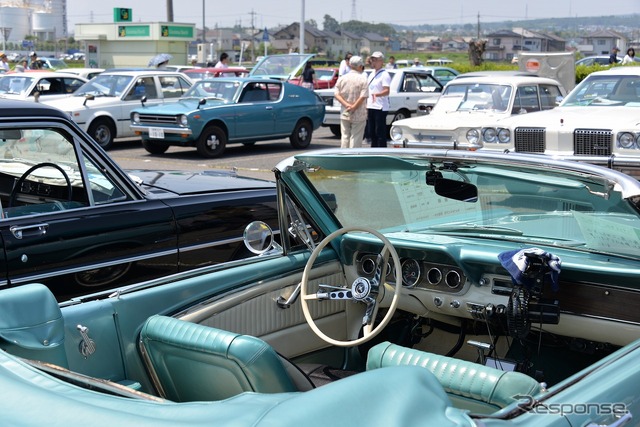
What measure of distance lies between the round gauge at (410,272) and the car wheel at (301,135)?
12.7 meters

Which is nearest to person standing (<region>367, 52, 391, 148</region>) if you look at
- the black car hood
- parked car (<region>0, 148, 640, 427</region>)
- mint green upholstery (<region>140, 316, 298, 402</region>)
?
the black car hood

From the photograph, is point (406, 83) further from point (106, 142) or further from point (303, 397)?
point (303, 397)

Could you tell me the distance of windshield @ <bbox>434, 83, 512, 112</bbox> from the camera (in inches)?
498

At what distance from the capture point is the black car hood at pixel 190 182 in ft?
18.2

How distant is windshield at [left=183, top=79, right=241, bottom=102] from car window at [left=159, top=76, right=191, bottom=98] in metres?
0.92

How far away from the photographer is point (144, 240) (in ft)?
16.5

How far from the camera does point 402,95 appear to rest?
17.8 meters

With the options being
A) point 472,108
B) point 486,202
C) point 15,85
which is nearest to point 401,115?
point 472,108

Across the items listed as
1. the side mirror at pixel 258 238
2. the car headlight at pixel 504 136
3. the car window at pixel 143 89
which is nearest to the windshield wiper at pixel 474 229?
the side mirror at pixel 258 238

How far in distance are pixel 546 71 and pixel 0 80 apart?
12.2m

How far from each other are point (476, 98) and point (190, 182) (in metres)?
7.93

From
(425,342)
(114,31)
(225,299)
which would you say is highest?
(114,31)

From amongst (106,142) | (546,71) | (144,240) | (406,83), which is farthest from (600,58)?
(144,240)

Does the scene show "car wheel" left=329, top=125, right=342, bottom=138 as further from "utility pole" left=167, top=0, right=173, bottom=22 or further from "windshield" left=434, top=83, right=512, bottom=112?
"utility pole" left=167, top=0, right=173, bottom=22
